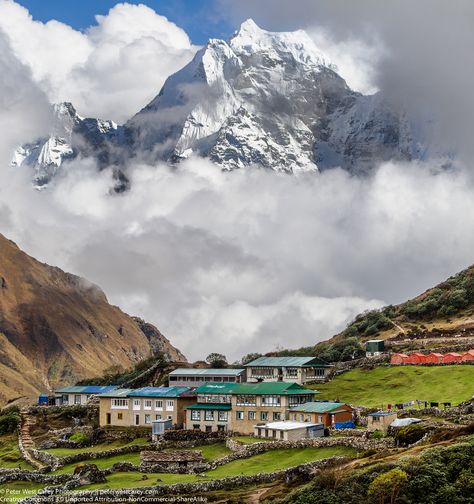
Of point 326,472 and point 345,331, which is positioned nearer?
point 326,472

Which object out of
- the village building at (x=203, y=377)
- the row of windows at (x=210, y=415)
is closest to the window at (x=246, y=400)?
the row of windows at (x=210, y=415)

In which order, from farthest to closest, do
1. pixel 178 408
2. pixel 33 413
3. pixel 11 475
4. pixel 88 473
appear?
pixel 33 413 → pixel 178 408 → pixel 11 475 → pixel 88 473

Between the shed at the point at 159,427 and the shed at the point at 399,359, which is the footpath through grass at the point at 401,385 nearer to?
the shed at the point at 399,359

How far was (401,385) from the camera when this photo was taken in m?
→ 120

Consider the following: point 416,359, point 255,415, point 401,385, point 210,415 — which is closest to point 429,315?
point 416,359

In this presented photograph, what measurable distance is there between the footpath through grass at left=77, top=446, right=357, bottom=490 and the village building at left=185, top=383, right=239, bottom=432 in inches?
890

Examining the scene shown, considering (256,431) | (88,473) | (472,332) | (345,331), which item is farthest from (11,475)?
(345,331)

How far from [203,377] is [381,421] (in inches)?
2076

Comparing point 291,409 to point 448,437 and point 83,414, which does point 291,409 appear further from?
point 83,414

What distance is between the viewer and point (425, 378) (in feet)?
396

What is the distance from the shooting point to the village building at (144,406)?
11931 cm

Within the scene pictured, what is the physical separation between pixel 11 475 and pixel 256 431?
2820cm

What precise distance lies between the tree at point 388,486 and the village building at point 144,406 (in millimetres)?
56638

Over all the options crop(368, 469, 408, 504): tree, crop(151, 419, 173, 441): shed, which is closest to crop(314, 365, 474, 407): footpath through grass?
crop(151, 419, 173, 441): shed
